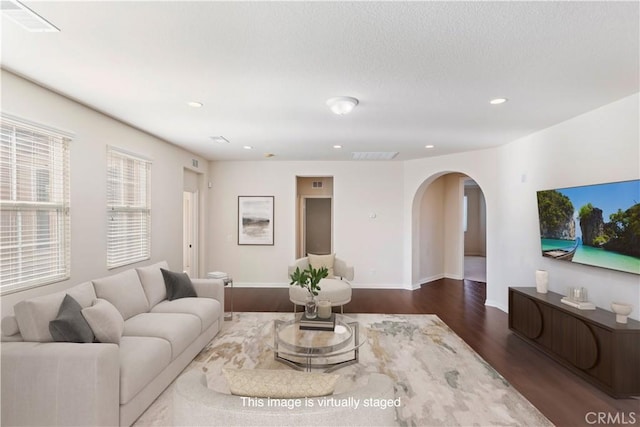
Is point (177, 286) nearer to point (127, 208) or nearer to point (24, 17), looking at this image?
point (127, 208)

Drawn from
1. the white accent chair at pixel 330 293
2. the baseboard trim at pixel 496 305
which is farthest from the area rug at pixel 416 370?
the baseboard trim at pixel 496 305

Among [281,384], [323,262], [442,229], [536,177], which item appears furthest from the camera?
[442,229]

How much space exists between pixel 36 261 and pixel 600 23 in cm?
447

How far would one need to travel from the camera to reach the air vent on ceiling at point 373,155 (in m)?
5.41

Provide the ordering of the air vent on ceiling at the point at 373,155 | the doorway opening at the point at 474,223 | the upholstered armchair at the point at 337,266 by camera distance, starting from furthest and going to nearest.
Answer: the doorway opening at the point at 474,223 < the air vent on ceiling at the point at 373,155 < the upholstered armchair at the point at 337,266

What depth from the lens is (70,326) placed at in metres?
2.14

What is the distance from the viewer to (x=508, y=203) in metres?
4.70

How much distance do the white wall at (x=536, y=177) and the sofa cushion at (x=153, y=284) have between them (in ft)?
14.8

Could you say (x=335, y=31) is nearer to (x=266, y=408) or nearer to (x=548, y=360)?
(x=266, y=408)

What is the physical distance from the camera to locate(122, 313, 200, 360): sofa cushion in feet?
8.83

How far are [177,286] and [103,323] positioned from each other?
139 cm

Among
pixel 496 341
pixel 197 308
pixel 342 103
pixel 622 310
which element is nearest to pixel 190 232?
pixel 197 308

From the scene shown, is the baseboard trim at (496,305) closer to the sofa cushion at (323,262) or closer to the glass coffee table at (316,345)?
the sofa cushion at (323,262)

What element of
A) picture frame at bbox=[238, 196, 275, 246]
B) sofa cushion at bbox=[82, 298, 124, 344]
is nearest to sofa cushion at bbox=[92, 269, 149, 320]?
sofa cushion at bbox=[82, 298, 124, 344]
